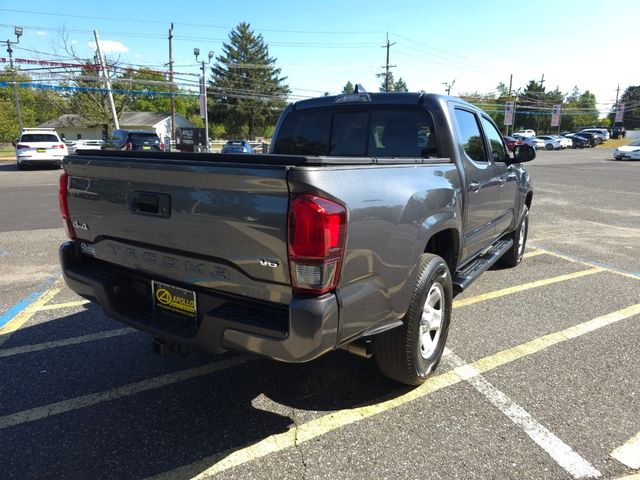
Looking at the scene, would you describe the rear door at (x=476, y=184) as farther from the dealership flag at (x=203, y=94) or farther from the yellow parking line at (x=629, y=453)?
the dealership flag at (x=203, y=94)

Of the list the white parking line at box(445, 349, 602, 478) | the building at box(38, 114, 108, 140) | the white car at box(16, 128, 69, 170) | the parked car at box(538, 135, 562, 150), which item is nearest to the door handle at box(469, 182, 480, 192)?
the white parking line at box(445, 349, 602, 478)

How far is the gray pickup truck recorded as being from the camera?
6.82 feet

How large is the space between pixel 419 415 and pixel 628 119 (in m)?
124

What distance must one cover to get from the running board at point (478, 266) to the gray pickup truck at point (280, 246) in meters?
0.09

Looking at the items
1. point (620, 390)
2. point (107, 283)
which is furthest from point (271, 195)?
point (620, 390)

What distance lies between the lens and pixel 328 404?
2.88 m

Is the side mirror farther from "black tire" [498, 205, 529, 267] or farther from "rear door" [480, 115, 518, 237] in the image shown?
"black tire" [498, 205, 529, 267]

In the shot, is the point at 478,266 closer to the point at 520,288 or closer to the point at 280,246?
the point at 520,288

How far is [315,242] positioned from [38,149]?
22891mm

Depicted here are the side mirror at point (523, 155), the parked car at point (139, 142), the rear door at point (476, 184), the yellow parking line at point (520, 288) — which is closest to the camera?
the rear door at point (476, 184)

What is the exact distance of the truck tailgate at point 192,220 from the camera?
6.90ft

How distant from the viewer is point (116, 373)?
10.5 feet

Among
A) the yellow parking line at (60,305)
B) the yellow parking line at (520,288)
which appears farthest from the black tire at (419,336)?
the yellow parking line at (60,305)

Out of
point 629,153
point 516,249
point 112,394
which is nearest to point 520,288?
point 516,249
